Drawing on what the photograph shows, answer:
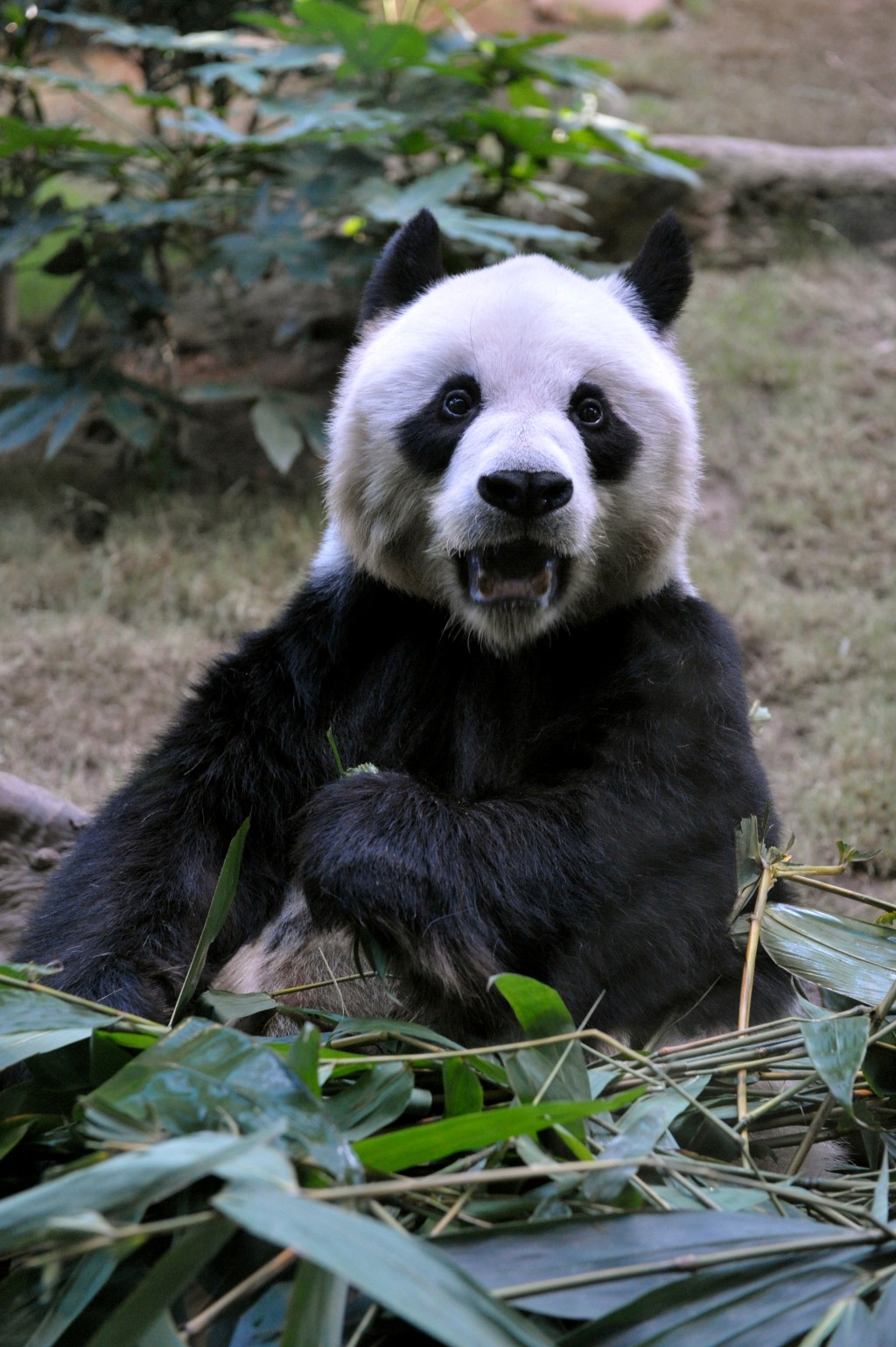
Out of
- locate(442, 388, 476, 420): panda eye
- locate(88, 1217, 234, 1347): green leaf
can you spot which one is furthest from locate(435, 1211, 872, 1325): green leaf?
locate(442, 388, 476, 420): panda eye

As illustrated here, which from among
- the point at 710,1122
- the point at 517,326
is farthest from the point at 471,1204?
the point at 517,326

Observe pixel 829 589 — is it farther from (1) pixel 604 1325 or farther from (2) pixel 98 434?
(1) pixel 604 1325

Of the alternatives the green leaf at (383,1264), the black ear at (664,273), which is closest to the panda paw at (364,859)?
the green leaf at (383,1264)

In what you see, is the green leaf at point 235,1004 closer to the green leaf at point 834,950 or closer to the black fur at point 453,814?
the black fur at point 453,814

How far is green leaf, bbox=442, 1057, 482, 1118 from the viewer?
1.98 metres

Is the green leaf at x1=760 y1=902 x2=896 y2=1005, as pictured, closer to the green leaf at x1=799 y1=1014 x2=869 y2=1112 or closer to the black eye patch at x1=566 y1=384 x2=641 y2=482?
the green leaf at x1=799 y1=1014 x2=869 y2=1112

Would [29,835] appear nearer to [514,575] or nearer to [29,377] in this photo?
[514,575]

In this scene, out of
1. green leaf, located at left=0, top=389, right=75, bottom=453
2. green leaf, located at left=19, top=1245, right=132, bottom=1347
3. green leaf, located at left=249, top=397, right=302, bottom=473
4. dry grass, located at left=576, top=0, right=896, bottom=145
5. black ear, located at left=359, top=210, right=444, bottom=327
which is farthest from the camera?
dry grass, located at left=576, top=0, right=896, bottom=145

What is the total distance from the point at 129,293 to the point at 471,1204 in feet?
18.0

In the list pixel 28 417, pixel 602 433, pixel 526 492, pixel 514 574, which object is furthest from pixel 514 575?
pixel 28 417

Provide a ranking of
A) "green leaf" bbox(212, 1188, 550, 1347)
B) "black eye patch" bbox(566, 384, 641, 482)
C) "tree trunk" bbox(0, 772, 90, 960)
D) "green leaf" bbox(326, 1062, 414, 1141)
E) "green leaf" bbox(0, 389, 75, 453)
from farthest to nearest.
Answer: "green leaf" bbox(0, 389, 75, 453), "tree trunk" bbox(0, 772, 90, 960), "black eye patch" bbox(566, 384, 641, 482), "green leaf" bbox(326, 1062, 414, 1141), "green leaf" bbox(212, 1188, 550, 1347)

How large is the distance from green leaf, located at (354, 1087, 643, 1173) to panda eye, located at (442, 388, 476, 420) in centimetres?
160

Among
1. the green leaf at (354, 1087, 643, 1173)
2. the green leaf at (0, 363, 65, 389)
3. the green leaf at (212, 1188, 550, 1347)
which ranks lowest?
the green leaf at (0, 363, 65, 389)

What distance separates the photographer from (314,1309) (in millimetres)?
1490
